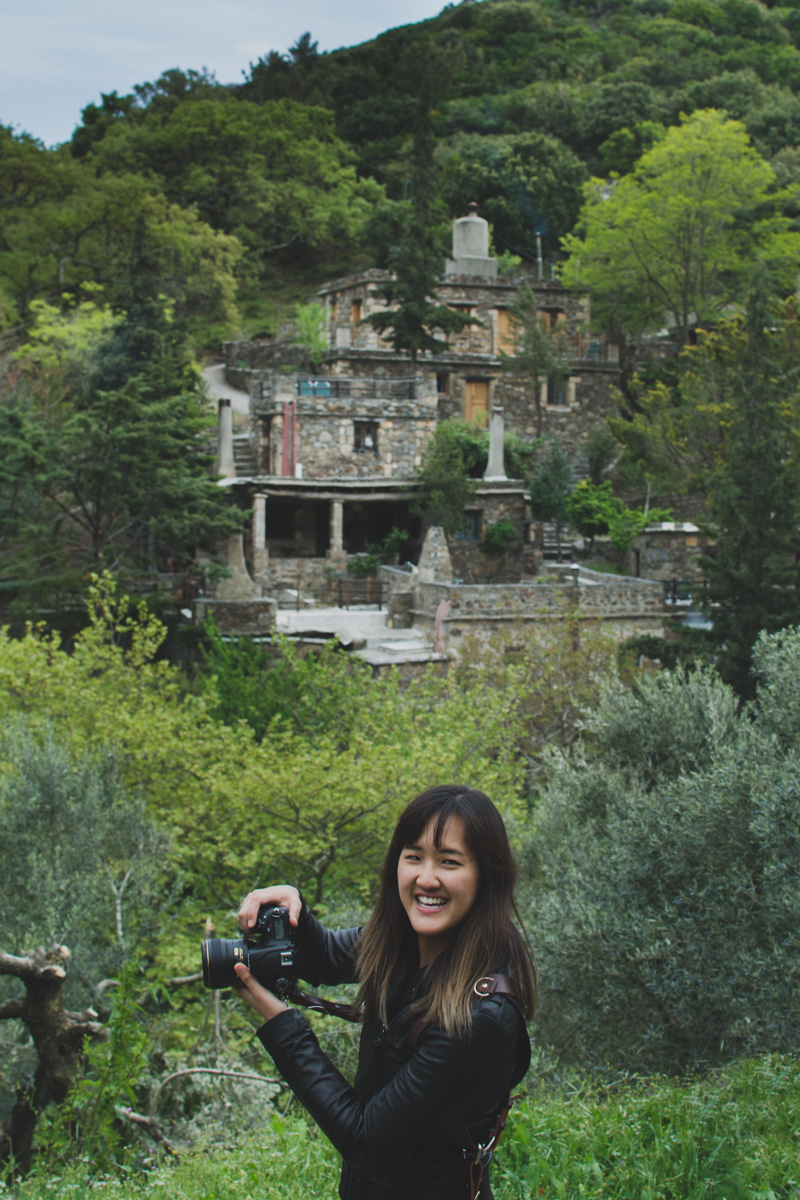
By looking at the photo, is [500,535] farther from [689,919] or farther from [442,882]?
[442,882]

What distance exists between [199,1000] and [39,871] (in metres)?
2.29

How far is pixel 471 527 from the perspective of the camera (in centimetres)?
2705

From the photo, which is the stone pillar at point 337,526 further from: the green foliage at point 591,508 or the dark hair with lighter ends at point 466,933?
the dark hair with lighter ends at point 466,933

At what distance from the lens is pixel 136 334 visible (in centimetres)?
2595

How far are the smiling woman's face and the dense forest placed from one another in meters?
2.06

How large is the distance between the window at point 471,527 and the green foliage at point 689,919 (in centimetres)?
1924

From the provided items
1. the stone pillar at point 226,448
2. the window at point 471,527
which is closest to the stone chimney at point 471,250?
the window at point 471,527

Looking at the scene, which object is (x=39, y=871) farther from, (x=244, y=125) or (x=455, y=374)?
(x=244, y=125)

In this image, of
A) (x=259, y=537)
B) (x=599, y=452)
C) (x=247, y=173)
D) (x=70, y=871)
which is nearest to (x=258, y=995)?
(x=70, y=871)

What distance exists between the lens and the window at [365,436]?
88.7ft

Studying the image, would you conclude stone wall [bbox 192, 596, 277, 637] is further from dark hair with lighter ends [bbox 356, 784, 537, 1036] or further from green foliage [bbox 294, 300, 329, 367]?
dark hair with lighter ends [bbox 356, 784, 537, 1036]

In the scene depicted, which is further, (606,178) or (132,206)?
(606,178)

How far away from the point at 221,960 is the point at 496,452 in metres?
26.0

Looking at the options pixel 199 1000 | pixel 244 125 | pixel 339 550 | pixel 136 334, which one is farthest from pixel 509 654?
pixel 244 125
